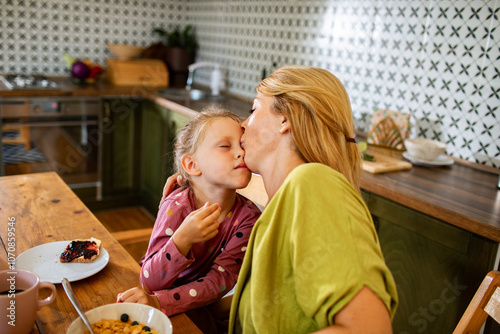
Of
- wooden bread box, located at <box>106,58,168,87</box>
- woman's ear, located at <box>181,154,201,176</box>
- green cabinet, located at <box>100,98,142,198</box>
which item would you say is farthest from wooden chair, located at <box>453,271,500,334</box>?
wooden bread box, located at <box>106,58,168,87</box>

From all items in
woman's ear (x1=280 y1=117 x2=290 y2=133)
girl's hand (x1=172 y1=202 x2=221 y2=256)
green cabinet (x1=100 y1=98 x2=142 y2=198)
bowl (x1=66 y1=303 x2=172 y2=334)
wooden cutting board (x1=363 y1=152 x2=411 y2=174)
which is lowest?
green cabinet (x1=100 y1=98 x2=142 y2=198)

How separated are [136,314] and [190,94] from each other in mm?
2868

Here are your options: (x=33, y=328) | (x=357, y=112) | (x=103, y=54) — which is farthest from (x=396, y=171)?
(x=103, y=54)

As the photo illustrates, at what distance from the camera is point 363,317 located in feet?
2.38

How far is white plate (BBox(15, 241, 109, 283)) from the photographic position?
3.41 feet

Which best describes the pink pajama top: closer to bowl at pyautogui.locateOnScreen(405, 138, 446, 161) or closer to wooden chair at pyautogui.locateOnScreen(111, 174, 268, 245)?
wooden chair at pyautogui.locateOnScreen(111, 174, 268, 245)

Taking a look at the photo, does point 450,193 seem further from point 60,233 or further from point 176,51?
point 176,51

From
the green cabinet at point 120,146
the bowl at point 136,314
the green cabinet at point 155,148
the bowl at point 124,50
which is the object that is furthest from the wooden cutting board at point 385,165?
the bowl at point 124,50

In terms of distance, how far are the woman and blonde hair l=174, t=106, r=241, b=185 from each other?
0.20 m

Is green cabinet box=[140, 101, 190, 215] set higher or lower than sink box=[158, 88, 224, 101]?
lower

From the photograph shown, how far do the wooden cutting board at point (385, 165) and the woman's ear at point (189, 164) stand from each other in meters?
0.93

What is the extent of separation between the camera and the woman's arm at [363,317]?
2.36ft

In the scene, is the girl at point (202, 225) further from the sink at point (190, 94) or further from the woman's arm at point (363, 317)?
the sink at point (190, 94)

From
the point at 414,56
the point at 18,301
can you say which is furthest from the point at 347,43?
the point at 18,301
